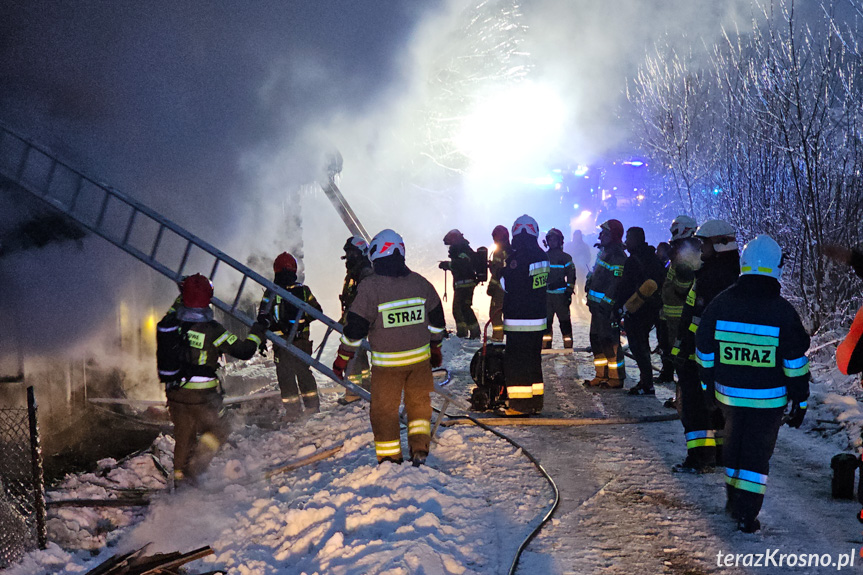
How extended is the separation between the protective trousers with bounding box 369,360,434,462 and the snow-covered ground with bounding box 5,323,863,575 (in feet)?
0.77

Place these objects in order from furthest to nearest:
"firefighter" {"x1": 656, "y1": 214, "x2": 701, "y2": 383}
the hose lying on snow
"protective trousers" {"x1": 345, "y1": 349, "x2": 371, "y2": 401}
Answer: "protective trousers" {"x1": 345, "y1": 349, "x2": 371, "y2": 401}, "firefighter" {"x1": 656, "y1": 214, "x2": 701, "y2": 383}, the hose lying on snow

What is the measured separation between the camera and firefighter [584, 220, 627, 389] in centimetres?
715

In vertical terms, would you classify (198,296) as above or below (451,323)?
above

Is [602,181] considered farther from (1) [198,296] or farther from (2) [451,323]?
(1) [198,296]

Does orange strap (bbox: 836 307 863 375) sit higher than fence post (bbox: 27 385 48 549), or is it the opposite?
orange strap (bbox: 836 307 863 375)

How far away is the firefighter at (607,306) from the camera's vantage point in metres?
7.15

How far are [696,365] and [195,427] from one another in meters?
4.26

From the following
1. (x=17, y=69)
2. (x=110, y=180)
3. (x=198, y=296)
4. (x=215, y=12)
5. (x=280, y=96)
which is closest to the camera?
(x=198, y=296)

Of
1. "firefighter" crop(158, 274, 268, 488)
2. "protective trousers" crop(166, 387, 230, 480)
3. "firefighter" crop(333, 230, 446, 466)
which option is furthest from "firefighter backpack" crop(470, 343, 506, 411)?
"protective trousers" crop(166, 387, 230, 480)

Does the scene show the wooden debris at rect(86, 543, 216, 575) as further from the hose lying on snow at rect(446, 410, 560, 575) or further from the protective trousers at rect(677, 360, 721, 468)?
the protective trousers at rect(677, 360, 721, 468)

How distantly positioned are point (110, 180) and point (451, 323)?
363 inches

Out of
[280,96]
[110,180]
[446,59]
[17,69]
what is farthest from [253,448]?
[446,59]

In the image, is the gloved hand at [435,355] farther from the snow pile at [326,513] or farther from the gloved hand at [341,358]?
the snow pile at [326,513]

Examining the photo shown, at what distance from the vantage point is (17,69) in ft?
20.5
